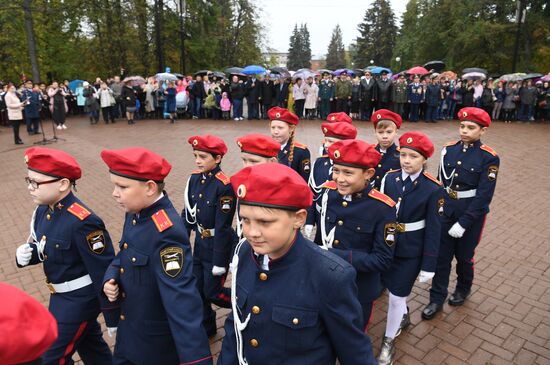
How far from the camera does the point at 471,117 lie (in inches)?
183

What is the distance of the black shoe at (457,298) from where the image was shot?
15.8ft

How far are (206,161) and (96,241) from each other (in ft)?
4.21

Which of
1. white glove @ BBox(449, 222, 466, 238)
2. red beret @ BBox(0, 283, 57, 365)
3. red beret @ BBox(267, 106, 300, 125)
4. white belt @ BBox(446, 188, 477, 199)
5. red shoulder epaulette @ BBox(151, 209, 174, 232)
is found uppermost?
red beret @ BBox(267, 106, 300, 125)

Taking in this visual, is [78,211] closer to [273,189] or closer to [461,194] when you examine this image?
[273,189]

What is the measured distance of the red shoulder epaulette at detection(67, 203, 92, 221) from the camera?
308cm

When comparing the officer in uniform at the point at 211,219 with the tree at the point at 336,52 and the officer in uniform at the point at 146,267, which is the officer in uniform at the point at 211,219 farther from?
the tree at the point at 336,52

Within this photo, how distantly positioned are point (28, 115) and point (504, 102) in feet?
67.8

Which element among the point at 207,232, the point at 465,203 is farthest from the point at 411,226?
the point at 207,232

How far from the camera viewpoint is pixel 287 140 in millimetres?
5672

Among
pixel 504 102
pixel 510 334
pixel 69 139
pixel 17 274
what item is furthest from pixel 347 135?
pixel 504 102

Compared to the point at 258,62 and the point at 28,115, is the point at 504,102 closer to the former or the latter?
the point at 28,115

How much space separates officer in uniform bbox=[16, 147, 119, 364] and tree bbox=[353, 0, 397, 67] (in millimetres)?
61576

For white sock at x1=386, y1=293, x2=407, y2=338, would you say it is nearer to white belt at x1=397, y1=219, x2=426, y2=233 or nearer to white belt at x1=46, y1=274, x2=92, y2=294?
white belt at x1=397, y1=219, x2=426, y2=233

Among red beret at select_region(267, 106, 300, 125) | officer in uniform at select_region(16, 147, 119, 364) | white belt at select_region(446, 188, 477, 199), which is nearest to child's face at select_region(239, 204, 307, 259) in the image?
officer in uniform at select_region(16, 147, 119, 364)
